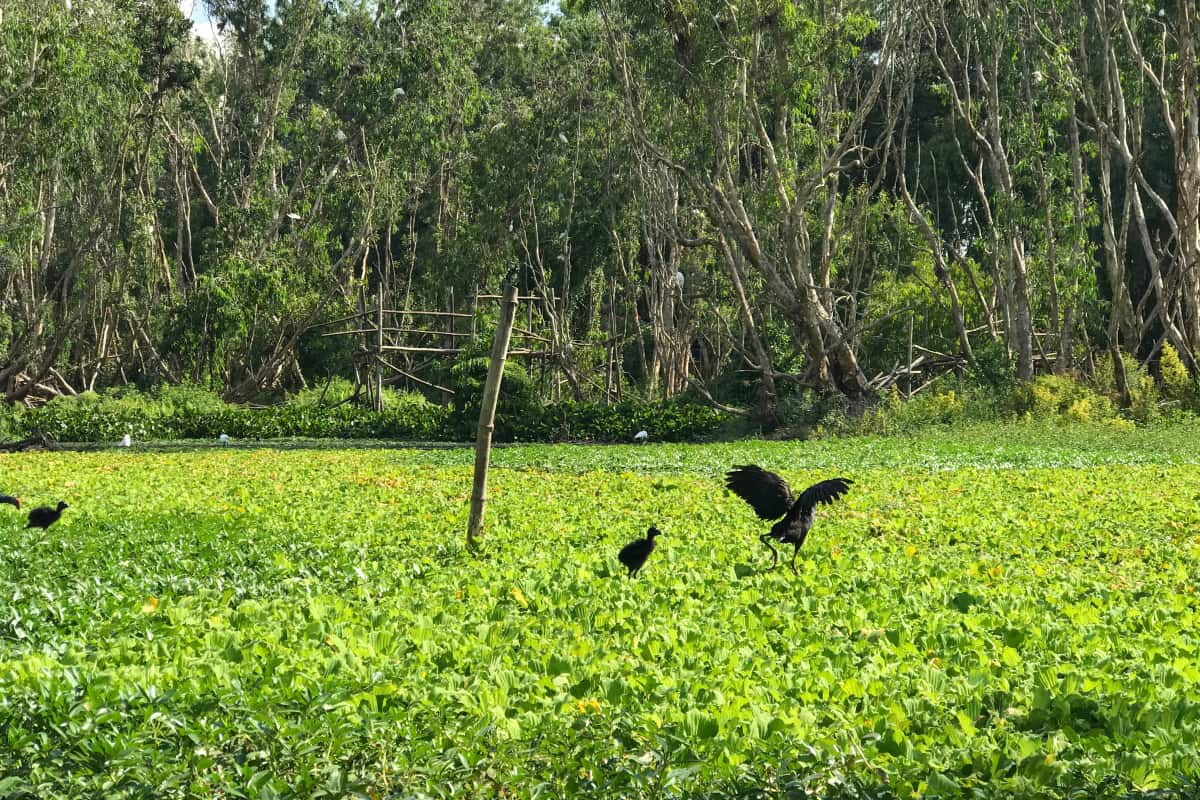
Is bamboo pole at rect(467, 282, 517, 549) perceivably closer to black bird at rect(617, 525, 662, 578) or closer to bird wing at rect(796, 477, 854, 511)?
black bird at rect(617, 525, 662, 578)

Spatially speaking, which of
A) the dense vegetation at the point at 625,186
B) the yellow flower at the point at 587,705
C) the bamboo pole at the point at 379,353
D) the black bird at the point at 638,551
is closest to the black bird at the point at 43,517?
the black bird at the point at 638,551

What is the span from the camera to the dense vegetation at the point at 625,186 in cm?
2270

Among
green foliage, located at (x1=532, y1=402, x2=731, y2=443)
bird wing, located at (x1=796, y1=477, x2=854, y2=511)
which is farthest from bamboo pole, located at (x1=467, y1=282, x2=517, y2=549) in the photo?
green foliage, located at (x1=532, y1=402, x2=731, y2=443)

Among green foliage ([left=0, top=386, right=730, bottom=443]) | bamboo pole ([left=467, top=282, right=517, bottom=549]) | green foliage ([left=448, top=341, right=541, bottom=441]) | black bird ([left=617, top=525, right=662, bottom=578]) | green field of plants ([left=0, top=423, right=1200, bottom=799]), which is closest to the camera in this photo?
green field of plants ([left=0, top=423, right=1200, bottom=799])

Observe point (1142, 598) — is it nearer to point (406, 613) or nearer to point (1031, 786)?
point (1031, 786)

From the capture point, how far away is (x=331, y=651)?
5414 mm

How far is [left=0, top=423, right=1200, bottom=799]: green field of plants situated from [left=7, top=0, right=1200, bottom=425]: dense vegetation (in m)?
12.8

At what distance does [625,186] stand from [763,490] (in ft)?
79.0

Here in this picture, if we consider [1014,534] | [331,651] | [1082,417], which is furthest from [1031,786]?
[1082,417]

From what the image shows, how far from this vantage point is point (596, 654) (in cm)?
549

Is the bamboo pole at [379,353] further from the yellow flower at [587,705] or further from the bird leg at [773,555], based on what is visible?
the yellow flower at [587,705]

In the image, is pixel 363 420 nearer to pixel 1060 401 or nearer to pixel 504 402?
pixel 504 402

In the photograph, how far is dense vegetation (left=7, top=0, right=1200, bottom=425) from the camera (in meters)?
22.7

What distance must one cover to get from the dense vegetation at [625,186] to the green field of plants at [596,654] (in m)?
12.8
